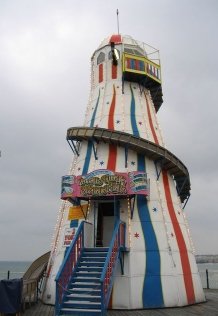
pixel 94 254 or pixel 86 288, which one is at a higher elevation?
pixel 94 254

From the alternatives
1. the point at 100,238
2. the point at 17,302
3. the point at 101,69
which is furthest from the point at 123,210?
the point at 101,69

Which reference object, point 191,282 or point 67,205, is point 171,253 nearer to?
point 191,282

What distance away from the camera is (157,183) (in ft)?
56.4

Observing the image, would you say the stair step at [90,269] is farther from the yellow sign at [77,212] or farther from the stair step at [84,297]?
the yellow sign at [77,212]

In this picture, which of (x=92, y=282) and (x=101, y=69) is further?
(x=101, y=69)

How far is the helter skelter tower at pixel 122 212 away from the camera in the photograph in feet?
44.8

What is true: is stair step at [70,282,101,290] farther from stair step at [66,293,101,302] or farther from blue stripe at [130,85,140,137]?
blue stripe at [130,85,140,137]

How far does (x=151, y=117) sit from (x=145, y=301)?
9.87 meters

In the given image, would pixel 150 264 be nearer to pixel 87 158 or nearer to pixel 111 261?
pixel 111 261

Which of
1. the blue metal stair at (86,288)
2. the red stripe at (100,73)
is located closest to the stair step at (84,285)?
the blue metal stair at (86,288)

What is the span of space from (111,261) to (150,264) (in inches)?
91.8

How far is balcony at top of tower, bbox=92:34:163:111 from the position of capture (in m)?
20.0

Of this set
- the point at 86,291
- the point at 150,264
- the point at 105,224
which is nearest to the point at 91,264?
the point at 86,291

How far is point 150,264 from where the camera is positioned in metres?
15.0
